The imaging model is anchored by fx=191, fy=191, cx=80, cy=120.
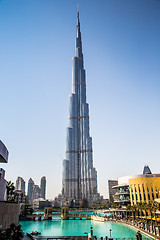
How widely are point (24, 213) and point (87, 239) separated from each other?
115815 mm

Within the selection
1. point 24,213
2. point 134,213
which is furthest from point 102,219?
point 24,213

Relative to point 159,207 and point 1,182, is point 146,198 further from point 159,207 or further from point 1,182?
point 1,182

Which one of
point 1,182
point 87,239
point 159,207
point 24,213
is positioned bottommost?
point 24,213

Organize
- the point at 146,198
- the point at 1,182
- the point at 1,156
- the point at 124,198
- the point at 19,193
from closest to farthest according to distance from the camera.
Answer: the point at 1,156
the point at 1,182
the point at 146,198
the point at 124,198
the point at 19,193

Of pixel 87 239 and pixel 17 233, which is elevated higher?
pixel 17 233

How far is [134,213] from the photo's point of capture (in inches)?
3819

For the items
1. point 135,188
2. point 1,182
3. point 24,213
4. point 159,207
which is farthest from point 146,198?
point 24,213

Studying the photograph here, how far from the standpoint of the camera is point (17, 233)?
24438 millimetres

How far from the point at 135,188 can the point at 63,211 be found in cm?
6272

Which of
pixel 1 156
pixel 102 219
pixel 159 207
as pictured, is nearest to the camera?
pixel 1 156

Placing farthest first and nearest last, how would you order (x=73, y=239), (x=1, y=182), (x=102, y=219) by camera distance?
(x=102, y=219), (x=73, y=239), (x=1, y=182)

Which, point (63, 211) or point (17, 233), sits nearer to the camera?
point (17, 233)

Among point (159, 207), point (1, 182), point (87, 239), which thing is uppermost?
point (1, 182)

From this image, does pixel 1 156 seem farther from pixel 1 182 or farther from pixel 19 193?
pixel 19 193
